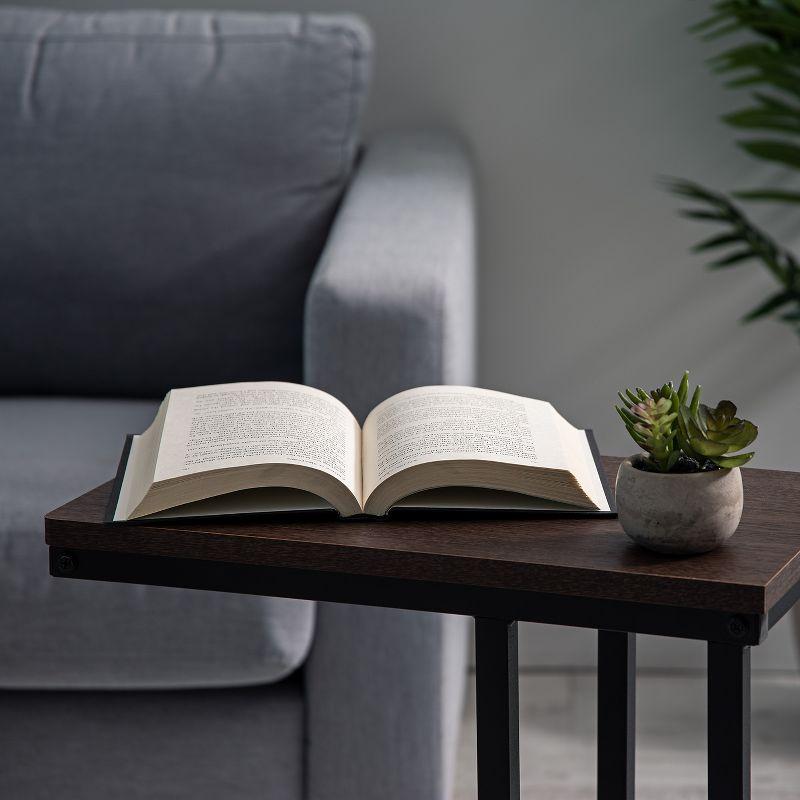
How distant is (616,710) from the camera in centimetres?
85

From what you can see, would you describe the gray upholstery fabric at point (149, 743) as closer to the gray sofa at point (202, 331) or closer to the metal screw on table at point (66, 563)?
the gray sofa at point (202, 331)

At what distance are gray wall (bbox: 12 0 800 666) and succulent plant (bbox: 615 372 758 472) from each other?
1.19 m

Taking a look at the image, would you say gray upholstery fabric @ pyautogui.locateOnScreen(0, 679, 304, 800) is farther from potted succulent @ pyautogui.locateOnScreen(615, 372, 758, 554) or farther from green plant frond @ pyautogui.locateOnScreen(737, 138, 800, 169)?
green plant frond @ pyautogui.locateOnScreen(737, 138, 800, 169)

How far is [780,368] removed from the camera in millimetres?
1823

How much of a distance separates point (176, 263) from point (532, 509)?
2.96ft

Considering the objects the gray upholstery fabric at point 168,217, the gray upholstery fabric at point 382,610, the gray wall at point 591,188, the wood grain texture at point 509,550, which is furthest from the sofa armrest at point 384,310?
the gray wall at point 591,188

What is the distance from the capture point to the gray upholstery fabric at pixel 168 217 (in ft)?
4.99

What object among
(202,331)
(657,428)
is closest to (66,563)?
(657,428)

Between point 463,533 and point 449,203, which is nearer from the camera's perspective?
point 463,533

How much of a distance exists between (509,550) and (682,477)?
0.35ft

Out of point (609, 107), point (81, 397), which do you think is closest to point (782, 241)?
point (609, 107)

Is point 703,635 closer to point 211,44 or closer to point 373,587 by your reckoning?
point 373,587

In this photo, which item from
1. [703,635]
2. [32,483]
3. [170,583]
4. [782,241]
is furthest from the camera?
[782,241]

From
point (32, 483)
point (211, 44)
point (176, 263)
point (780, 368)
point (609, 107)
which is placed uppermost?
point (211, 44)
